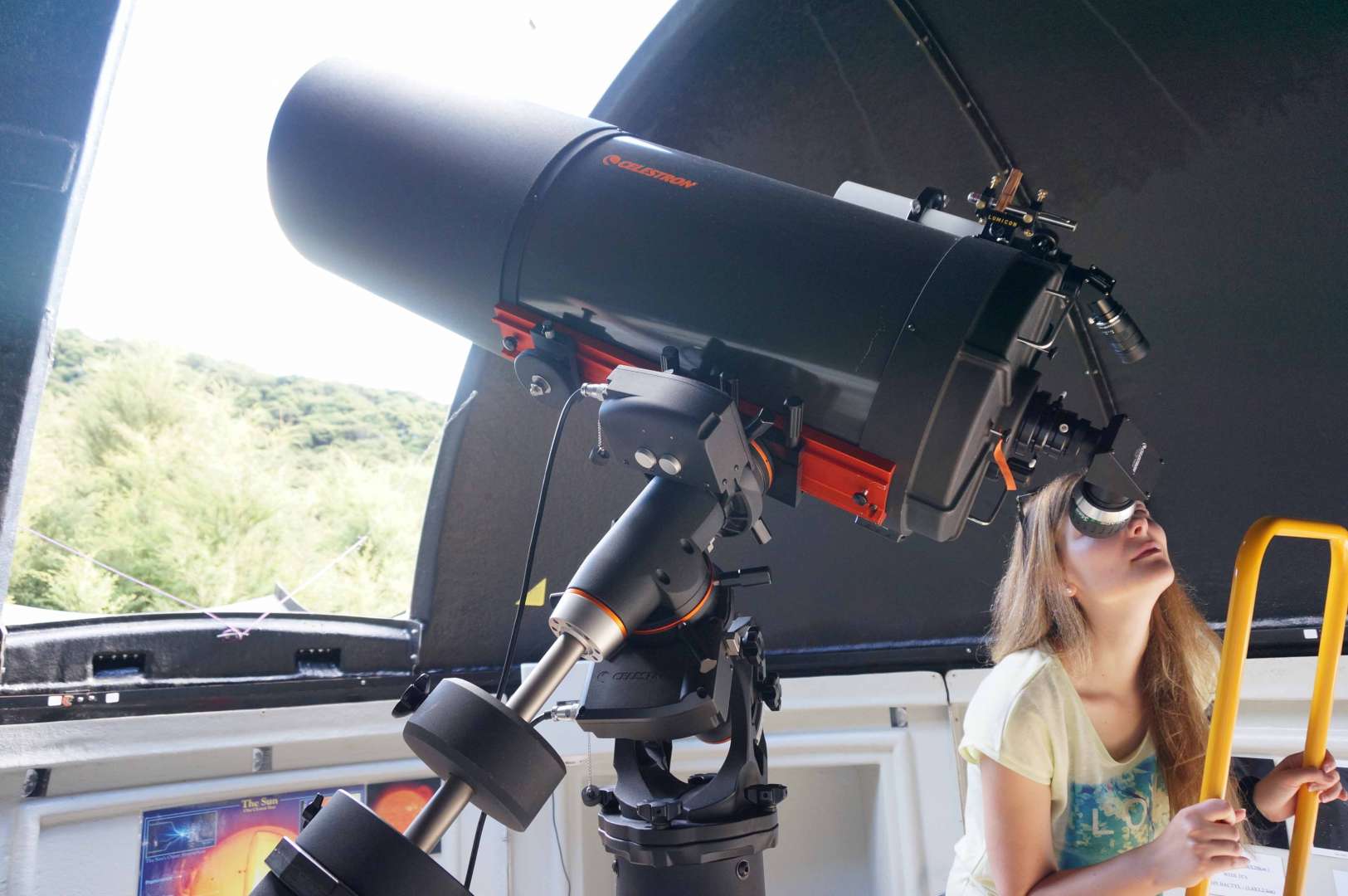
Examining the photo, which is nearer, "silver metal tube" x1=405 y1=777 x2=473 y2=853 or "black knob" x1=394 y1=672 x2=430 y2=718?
"silver metal tube" x1=405 y1=777 x2=473 y2=853

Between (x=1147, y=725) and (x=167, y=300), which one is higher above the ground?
(x=167, y=300)

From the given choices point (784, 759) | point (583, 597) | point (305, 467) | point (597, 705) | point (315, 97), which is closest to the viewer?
point (583, 597)

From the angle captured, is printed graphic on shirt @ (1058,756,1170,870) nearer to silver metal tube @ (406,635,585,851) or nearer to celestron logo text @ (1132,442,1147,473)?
celestron logo text @ (1132,442,1147,473)

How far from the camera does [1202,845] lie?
5.36ft

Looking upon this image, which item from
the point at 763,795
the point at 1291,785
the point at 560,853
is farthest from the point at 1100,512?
the point at 560,853

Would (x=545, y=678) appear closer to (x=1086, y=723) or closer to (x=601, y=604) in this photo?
(x=601, y=604)

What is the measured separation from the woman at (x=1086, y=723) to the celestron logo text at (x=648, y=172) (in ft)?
3.80

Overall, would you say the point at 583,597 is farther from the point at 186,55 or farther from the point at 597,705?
the point at 186,55

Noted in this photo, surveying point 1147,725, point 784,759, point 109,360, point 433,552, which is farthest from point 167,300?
point 1147,725

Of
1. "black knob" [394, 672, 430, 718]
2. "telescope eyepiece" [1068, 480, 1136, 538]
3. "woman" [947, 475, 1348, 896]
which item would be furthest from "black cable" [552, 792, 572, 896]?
"black knob" [394, 672, 430, 718]

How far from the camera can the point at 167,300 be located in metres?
7.29

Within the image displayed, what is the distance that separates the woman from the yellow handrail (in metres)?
0.08

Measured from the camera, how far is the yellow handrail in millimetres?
1563

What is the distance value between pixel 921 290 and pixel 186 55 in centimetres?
709
